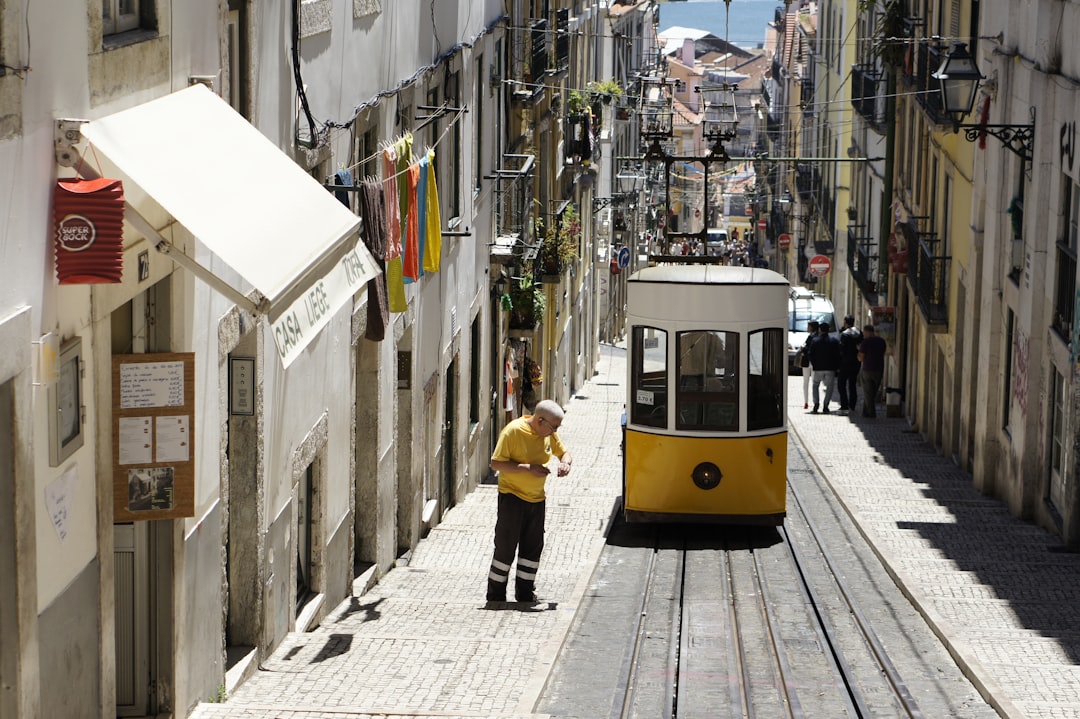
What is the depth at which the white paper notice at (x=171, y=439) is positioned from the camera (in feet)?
23.3

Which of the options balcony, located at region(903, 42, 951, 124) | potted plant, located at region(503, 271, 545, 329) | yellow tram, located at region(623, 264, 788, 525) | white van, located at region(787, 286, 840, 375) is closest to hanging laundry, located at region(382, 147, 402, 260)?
yellow tram, located at region(623, 264, 788, 525)

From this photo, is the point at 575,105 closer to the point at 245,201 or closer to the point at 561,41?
the point at 561,41

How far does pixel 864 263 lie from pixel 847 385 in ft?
28.2

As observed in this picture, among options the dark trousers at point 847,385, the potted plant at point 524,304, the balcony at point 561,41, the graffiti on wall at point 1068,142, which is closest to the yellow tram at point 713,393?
the graffiti on wall at point 1068,142

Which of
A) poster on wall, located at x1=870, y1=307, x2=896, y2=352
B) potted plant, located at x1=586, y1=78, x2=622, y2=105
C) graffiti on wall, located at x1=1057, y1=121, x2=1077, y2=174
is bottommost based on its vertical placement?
poster on wall, located at x1=870, y1=307, x2=896, y2=352

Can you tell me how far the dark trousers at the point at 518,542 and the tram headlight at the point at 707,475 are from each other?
3397 mm

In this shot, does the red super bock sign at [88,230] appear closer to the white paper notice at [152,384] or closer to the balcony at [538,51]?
the white paper notice at [152,384]

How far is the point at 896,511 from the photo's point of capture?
664 inches

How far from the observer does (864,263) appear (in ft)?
117

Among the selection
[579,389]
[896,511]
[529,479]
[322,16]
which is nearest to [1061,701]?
[529,479]

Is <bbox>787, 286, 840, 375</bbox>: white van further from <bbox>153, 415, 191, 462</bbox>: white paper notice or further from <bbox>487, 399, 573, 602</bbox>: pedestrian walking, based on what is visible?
<bbox>153, 415, 191, 462</bbox>: white paper notice

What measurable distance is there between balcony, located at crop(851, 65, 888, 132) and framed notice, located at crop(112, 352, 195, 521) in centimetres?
2699

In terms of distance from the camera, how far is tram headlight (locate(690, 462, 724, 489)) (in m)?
14.9

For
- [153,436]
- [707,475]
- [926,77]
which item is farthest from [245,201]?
[926,77]
